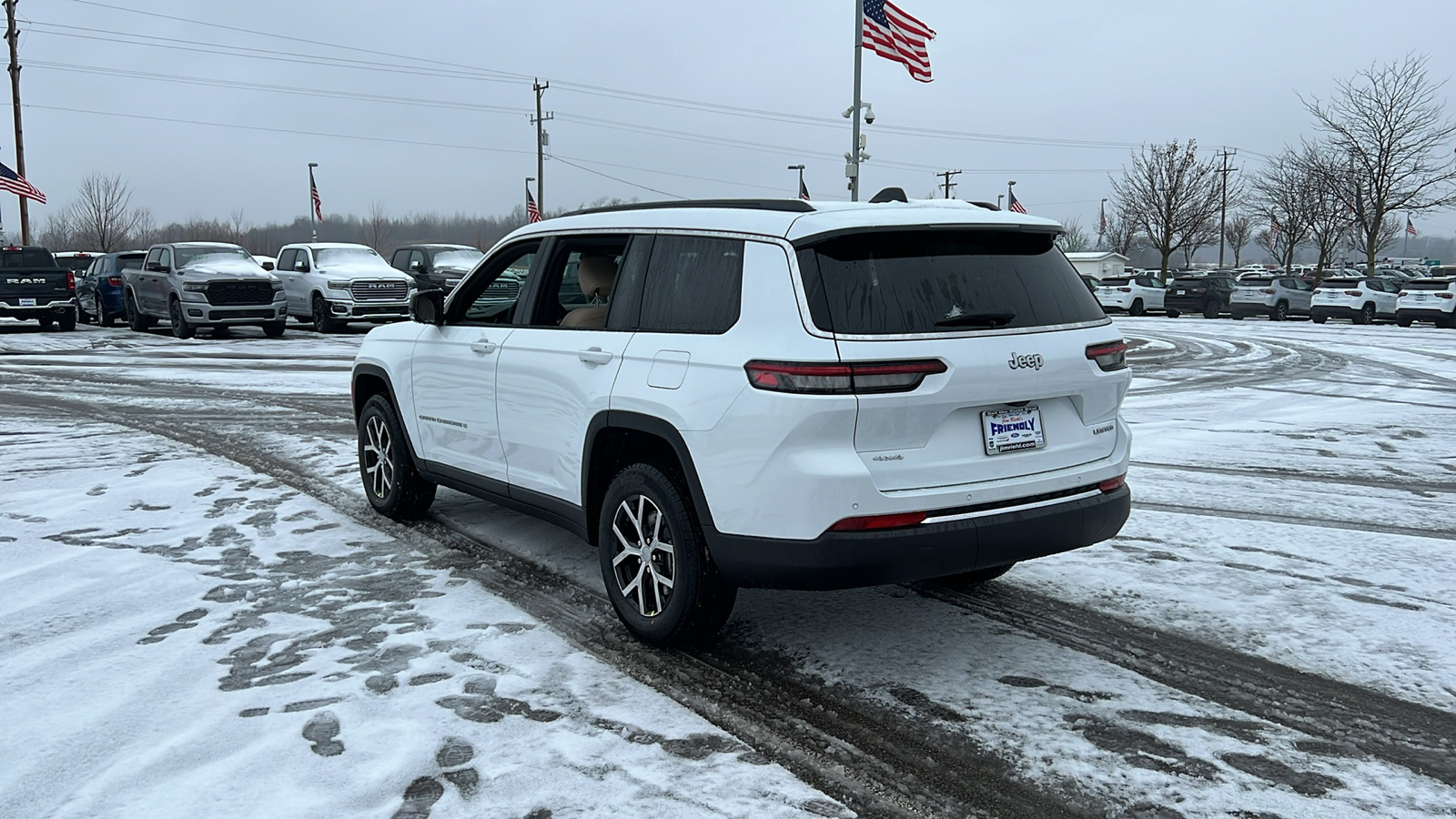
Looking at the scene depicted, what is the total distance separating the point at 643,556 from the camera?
4.55 metres

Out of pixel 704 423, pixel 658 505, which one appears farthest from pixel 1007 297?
pixel 658 505

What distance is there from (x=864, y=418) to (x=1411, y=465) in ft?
22.8

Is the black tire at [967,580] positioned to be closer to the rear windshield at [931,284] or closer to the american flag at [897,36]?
the rear windshield at [931,284]

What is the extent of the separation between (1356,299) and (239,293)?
1219 inches

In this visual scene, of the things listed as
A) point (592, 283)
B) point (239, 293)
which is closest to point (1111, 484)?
point (592, 283)

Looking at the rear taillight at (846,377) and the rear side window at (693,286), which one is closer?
the rear taillight at (846,377)

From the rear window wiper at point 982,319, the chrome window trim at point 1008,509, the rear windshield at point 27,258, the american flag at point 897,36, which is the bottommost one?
the chrome window trim at point 1008,509

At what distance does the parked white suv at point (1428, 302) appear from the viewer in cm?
3005

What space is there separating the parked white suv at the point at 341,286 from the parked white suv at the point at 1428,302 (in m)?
26.5

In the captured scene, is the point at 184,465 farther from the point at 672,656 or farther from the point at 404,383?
the point at 672,656

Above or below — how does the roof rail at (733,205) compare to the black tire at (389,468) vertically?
above

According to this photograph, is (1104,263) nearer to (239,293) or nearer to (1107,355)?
(239,293)

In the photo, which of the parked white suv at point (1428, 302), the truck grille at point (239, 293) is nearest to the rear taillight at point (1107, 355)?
the truck grille at point (239, 293)

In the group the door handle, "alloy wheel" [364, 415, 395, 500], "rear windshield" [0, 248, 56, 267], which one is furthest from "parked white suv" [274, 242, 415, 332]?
the door handle
